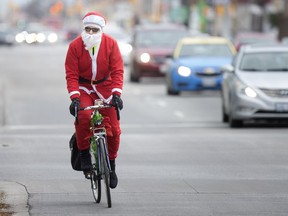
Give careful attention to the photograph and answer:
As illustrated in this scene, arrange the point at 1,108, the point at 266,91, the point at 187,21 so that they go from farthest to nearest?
the point at 187,21 → the point at 1,108 → the point at 266,91

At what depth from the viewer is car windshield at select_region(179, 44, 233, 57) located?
31422 millimetres

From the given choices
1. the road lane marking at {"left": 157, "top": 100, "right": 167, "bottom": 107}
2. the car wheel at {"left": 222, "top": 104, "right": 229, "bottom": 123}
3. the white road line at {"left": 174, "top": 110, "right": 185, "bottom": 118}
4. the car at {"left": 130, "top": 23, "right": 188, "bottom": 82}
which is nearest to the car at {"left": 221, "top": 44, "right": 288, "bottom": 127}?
the car wheel at {"left": 222, "top": 104, "right": 229, "bottom": 123}

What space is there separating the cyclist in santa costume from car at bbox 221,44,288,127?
30.8ft

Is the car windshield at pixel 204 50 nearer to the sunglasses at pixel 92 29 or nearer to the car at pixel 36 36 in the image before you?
the sunglasses at pixel 92 29

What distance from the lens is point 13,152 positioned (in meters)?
16.3

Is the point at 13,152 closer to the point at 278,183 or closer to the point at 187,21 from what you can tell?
the point at 278,183

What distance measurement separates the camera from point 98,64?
36.7 feet

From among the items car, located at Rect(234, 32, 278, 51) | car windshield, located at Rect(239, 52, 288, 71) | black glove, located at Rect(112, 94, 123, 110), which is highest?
black glove, located at Rect(112, 94, 123, 110)

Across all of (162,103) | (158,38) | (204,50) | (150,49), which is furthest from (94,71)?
(158,38)

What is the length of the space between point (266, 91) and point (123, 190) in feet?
27.9

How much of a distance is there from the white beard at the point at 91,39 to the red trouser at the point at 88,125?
1.48 ft

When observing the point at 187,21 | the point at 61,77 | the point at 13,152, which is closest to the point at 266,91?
the point at 13,152

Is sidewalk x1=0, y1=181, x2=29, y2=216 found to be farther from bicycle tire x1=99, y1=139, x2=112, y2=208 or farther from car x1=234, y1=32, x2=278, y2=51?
car x1=234, y1=32, x2=278, y2=51

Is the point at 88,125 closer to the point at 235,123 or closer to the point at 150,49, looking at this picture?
the point at 235,123
